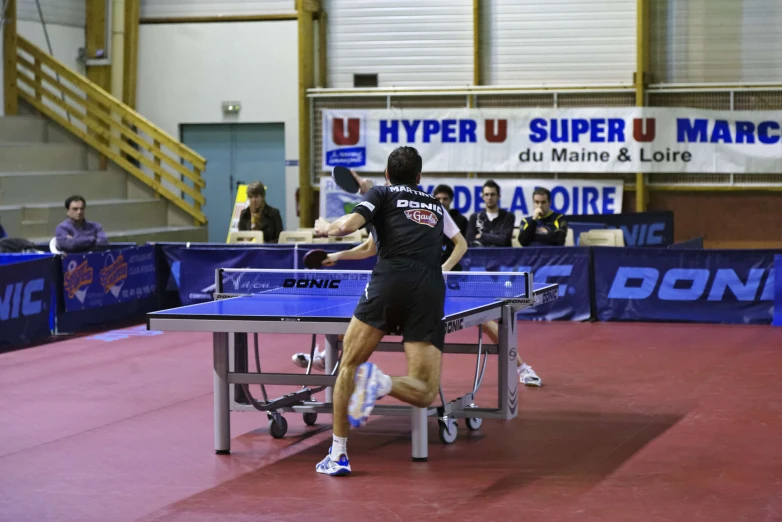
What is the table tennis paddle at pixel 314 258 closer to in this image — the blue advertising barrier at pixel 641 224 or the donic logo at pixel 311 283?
the donic logo at pixel 311 283

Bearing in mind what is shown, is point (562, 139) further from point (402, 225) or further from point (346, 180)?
point (402, 225)

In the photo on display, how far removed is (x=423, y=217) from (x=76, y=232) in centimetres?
861

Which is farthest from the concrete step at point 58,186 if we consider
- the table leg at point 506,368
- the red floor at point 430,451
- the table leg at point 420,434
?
the table leg at point 420,434

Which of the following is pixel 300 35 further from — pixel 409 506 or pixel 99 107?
pixel 409 506

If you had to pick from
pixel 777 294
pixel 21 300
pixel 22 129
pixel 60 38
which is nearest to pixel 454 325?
pixel 21 300

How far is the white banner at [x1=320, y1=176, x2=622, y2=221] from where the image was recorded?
19.6 m

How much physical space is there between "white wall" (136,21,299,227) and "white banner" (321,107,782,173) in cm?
104

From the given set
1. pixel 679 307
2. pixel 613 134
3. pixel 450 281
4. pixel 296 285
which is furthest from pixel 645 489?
pixel 613 134

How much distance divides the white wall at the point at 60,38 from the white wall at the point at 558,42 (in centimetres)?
727

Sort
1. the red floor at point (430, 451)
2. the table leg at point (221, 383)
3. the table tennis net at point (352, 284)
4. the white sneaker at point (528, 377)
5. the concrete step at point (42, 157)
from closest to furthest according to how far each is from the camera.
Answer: the red floor at point (430, 451)
the table leg at point (221, 383)
the table tennis net at point (352, 284)
the white sneaker at point (528, 377)
the concrete step at point (42, 157)

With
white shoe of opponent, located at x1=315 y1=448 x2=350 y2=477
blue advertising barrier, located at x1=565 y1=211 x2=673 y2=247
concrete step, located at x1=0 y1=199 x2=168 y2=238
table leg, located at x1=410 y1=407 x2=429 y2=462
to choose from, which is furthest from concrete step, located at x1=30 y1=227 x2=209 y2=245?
white shoe of opponent, located at x1=315 y1=448 x2=350 y2=477

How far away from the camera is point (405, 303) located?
22.0ft

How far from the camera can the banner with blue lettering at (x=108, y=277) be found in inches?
529

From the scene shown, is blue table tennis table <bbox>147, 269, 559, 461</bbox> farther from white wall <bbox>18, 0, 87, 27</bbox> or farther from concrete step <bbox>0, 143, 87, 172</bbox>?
white wall <bbox>18, 0, 87, 27</bbox>
